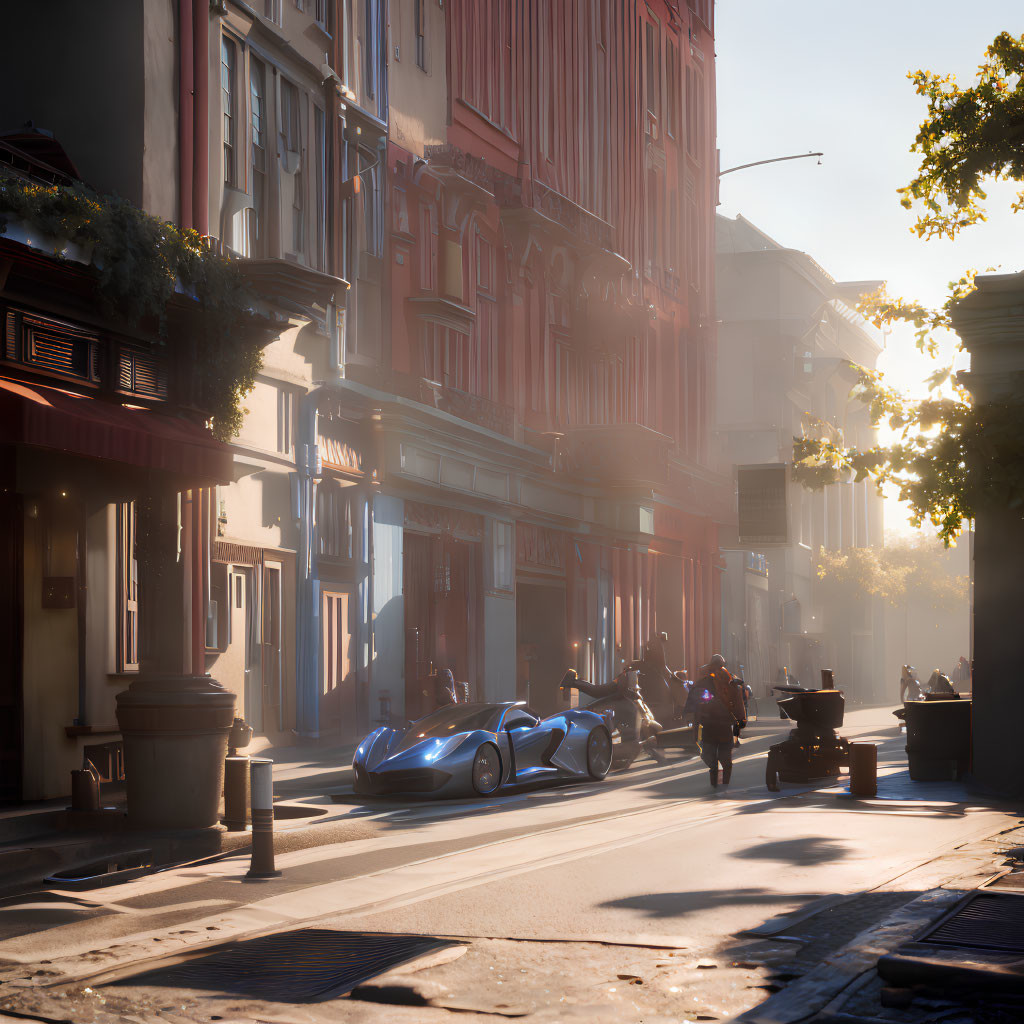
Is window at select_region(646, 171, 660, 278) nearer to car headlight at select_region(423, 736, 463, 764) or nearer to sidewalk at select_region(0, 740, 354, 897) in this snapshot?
car headlight at select_region(423, 736, 463, 764)

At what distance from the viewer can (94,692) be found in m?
15.5

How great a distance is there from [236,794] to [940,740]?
9358 millimetres

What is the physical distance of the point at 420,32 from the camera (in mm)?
27797

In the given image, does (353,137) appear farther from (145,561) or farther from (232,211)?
(145,561)

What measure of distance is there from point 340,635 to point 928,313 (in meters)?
10.9

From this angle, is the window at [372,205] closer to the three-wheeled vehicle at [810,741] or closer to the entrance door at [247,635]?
the entrance door at [247,635]

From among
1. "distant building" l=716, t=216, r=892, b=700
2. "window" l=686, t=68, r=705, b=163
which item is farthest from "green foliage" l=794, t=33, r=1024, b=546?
"distant building" l=716, t=216, r=892, b=700

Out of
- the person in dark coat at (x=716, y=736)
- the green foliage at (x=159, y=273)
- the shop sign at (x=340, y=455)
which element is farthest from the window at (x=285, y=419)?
the person in dark coat at (x=716, y=736)

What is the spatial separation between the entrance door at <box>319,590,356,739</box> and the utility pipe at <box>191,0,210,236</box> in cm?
770

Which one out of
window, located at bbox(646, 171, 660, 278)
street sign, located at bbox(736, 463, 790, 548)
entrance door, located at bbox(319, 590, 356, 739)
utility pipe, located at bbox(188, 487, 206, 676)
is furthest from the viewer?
street sign, located at bbox(736, 463, 790, 548)

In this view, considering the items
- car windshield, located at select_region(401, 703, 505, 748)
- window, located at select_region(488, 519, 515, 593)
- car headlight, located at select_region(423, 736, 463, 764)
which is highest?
window, located at select_region(488, 519, 515, 593)

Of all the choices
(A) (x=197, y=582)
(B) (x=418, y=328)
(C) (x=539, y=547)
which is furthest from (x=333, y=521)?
(C) (x=539, y=547)

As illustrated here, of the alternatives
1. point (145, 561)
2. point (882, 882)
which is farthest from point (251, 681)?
point (882, 882)

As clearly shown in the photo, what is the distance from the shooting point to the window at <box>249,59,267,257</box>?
66.8 ft
